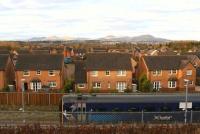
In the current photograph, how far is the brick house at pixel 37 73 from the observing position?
49.8 meters

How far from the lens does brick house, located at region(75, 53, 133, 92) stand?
5038 centimetres

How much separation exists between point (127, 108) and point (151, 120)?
521cm

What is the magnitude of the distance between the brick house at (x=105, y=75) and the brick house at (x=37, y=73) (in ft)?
9.38

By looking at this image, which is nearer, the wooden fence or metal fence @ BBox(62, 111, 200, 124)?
metal fence @ BBox(62, 111, 200, 124)

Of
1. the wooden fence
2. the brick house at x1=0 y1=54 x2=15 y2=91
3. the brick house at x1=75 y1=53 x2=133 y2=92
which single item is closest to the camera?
the wooden fence

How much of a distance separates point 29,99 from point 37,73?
1119cm

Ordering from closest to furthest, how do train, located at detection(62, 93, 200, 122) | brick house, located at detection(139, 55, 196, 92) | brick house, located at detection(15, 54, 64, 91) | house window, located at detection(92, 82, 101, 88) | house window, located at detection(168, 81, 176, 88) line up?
train, located at detection(62, 93, 200, 122)
brick house, located at detection(15, 54, 64, 91)
house window, located at detection(92, 82, 101, 88)
brick house, located at detection(139, 55, 196, 92)
house window, located at detection(168, 81, 176, 88)

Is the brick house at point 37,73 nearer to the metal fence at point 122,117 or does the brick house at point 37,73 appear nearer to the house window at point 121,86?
the house window at point 121,86

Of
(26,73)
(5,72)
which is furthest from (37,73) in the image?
(5,72)

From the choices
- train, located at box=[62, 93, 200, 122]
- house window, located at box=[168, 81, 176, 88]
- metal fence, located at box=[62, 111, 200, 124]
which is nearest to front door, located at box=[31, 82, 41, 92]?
house window, located at box=[168, 81, 176, 88]

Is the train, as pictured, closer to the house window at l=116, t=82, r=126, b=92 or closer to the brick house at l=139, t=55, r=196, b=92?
the house window at l=116, t=82, r=126, b=92

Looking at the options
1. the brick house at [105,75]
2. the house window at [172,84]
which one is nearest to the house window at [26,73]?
the brick house at [105,75]

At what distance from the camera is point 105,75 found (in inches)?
1998

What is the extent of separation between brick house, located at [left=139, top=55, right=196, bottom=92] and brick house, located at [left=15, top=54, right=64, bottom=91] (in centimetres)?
1267
